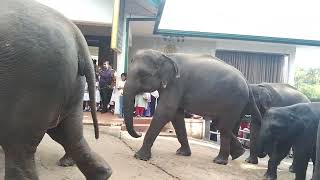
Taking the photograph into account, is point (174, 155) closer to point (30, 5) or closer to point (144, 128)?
point (144, 128)

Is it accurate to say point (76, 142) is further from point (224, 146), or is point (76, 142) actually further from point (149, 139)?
point (224, 146)

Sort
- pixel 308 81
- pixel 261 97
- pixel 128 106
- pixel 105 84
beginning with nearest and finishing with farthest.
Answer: pixel 128 106
pixel 261 97
pixel 105 84
pixel 308 81

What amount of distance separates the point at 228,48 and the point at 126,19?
7.06 meters

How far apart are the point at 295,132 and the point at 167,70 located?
2.13 metres

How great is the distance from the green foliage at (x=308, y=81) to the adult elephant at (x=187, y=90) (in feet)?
81.0

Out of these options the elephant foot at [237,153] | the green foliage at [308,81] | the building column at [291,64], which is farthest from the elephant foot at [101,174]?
the green foliage at [308,81]

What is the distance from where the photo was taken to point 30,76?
3586 millimetres

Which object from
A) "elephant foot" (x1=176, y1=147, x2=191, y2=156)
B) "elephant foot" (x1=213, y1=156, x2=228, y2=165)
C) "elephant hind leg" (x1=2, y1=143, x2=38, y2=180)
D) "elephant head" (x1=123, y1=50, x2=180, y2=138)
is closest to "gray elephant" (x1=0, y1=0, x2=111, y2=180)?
"elephant hind leg" (x1=2, y1=143, x2=38, y2=180)

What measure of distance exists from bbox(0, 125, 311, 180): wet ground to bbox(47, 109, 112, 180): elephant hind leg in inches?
48.5

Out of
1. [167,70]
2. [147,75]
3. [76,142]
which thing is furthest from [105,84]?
[76,142]

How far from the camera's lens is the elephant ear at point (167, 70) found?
→ 790 cm

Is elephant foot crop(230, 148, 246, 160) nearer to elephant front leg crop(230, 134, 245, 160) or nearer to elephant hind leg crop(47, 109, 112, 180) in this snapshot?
elephant front leg crop(230, 134, 245, 160)

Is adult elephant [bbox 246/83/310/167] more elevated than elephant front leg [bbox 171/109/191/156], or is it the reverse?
adult elephant [bbox 246/83/310/167]

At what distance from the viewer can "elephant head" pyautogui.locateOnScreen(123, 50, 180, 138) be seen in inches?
298
